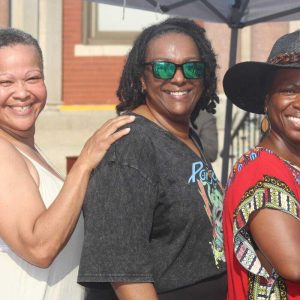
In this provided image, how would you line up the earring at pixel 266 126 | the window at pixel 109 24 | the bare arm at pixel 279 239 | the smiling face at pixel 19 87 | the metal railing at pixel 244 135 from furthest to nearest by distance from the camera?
the window at pixel 109 24, the metal railing at pixel 244 135, the smiling face at pixel 19 87, the earring at pixel 266 126, the bare arm at pixel 279 239

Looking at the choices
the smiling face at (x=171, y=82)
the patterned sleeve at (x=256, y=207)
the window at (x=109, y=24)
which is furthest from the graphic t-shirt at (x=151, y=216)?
the window at (x=109, y=24)

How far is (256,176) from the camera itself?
2.66 metres

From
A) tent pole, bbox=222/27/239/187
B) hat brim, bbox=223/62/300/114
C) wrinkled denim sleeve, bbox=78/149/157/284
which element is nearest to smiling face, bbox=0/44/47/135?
wrinkled denim sleeve, bbox=78/149/157/284

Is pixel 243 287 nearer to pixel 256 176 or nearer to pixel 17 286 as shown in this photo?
pixel 256 176

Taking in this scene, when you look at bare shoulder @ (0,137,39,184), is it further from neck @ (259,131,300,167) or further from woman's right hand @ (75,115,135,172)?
neck @ (259,131,300,167)

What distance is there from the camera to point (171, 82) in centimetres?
317

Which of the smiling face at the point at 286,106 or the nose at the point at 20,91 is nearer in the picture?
the smiling face at the point at 286,106

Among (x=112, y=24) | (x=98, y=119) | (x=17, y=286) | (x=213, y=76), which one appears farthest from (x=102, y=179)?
(x=112, y=24)

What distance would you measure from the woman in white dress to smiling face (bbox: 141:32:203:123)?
27 centimetres

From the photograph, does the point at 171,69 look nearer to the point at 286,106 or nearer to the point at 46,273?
the point at 286,106

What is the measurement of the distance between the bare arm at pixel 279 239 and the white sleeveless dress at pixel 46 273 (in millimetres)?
837

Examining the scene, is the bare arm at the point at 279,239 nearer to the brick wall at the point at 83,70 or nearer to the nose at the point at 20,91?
the nose at the point at 20,91

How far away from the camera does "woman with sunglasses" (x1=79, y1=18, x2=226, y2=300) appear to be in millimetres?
2826

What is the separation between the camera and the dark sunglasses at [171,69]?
3.15 meters
